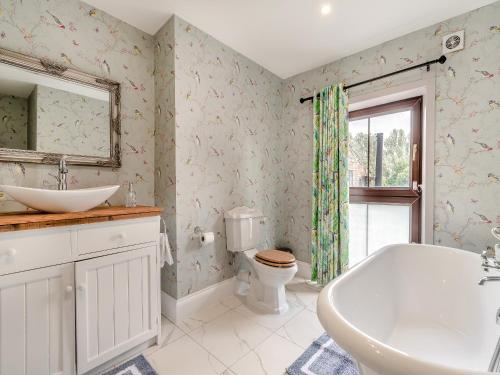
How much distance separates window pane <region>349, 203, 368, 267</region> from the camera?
7.70 ft

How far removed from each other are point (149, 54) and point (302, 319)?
8.22ft

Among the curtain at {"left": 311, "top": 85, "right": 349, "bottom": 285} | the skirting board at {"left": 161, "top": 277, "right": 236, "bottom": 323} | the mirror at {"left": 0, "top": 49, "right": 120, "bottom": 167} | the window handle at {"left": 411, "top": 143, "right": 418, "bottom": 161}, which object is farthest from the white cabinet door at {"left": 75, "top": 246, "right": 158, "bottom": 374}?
the window handle at {"left": 411, "top": 143, "right": 418, "bottom": 161}

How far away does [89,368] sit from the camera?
1.16 metres

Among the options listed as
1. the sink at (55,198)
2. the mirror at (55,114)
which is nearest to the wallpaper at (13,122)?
the mirror at (55,114)

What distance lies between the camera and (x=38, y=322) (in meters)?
1.02

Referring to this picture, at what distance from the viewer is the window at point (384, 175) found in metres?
2.02

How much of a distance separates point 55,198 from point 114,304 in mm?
645

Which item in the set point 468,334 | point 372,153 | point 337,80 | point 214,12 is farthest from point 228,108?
point 468,334

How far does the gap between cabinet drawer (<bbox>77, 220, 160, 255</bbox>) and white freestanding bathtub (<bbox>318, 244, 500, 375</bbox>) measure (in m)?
1.06

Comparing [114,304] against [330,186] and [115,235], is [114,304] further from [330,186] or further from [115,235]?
[330,186]

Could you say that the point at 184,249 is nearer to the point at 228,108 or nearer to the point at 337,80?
the point at 228,108

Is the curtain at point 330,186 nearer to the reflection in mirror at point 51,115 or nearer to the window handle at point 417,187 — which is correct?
the window handle at point 417,187

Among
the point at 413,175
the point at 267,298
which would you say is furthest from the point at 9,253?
the point at 413,175

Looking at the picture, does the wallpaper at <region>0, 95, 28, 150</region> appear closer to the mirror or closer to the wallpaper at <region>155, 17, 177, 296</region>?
the mirror
